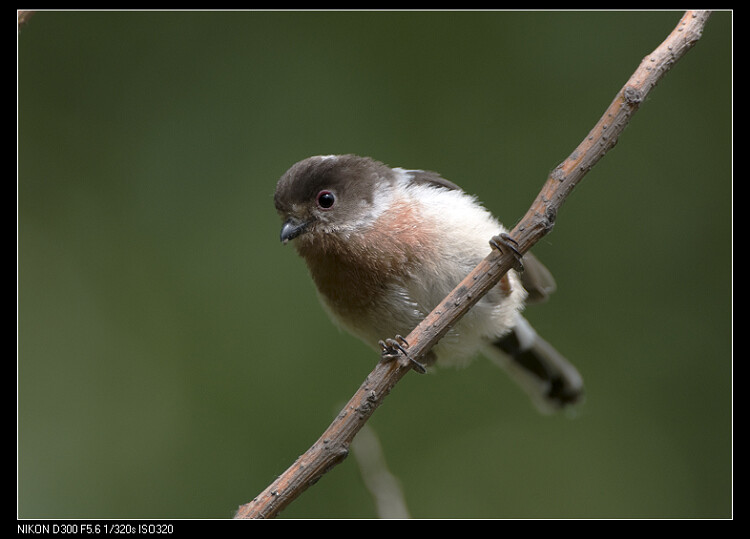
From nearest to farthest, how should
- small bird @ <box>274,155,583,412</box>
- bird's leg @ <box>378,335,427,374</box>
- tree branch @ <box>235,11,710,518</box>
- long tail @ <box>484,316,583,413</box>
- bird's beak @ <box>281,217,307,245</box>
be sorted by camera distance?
1. tree branch @ <box>235,11,710,518</box>
2. bird's leg @ <box>378,335,427,374</box>
3. small bird @ <box>274,155,583,412</box>
4. bird's beak @ <box>281,217,307,245</box>
5. long tail @ <box>484,316,583,413</box>

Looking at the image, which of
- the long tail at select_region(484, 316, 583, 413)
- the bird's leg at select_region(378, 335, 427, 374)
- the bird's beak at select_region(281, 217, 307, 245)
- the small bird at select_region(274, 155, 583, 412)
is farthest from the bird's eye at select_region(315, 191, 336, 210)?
the long tail at select_region(484, 316, 583, 413)

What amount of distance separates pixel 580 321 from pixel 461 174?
1.44 meters

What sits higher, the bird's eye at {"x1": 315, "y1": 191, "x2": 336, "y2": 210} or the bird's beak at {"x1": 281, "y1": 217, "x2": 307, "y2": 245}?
the bird's eye at {"x1": 315, "y1": 191, "x2": 336, "y2": 210}

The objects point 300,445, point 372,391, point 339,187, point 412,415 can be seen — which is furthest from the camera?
point 412,415

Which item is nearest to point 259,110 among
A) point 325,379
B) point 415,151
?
point 415,151

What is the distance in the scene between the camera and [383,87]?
17.4 ft

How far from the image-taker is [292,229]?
3.39 m

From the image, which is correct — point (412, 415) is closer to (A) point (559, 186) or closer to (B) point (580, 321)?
(B) point (580, 321)

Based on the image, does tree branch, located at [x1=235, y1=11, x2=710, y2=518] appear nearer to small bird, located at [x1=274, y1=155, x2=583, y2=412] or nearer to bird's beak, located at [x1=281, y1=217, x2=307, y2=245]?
small bird, located at [x1=274, y1=155, x2=583, y2=412]

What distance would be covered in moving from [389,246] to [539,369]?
1928 millimetres

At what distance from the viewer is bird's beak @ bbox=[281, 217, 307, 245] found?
11.0 feet

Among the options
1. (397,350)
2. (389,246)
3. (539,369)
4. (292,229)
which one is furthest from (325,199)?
(539,369)

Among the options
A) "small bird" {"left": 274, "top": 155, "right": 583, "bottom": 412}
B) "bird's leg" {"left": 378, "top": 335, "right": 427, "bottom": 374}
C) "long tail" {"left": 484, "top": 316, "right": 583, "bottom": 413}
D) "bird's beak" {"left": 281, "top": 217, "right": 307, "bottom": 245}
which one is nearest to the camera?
"bird's leg" {"left": 378, "top": 335, "right": 427, "bottom": 374}

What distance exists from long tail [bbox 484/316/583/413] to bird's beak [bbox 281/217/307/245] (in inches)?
70.4
